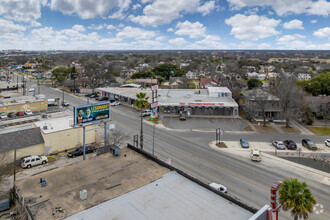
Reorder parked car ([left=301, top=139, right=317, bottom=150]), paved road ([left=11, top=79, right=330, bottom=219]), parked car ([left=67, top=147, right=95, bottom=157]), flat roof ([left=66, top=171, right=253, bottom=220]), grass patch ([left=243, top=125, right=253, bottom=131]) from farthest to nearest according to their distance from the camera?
grass patch ([left=243, top=125, right=253, bottom=131]) → parked car ([left=301, top=139, right=317, bottom=150]) → parked car ([left=67, top=147, right=95, bottom=157]) → paved road ([left=11, top=79, right=330, bottom=219]) → flat roof ([left=66, top=171, right=253, bottom=220])

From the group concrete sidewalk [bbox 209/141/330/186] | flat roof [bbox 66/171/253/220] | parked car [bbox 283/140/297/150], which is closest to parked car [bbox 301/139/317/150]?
concrete sidewalk [bbox 209/141/330/186]

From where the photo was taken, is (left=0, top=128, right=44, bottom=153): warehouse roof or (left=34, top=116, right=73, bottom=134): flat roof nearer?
(left=0, top=128, right=44, bottom=153): warehouse roof

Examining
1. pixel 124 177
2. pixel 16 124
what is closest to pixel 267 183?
pixel 124 177

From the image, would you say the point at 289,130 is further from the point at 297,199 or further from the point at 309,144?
the point at 297,199

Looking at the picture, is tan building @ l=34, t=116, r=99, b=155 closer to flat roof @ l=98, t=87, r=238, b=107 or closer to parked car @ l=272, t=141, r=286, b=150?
flat roof @ l=98, t=87, r=238, b=107

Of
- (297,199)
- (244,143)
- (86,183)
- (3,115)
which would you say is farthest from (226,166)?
(3,115)

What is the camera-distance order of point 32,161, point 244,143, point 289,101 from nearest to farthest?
point 32,161 → point 244,143 → point 289,101

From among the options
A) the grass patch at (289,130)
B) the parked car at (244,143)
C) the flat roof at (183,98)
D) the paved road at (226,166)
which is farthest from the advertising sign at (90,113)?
the grass patch at (289,130)
